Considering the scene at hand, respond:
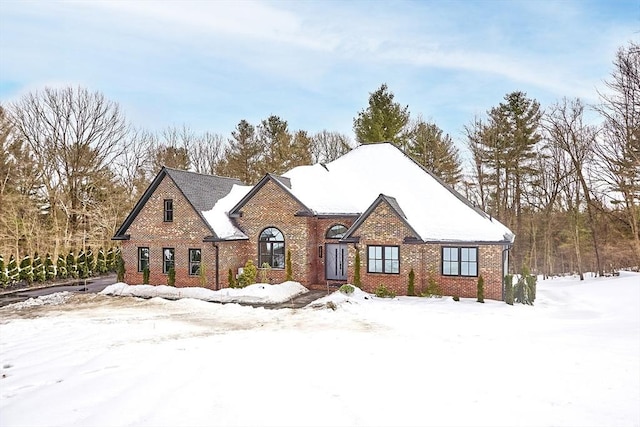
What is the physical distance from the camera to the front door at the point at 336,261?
20.3m

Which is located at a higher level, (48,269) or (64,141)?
(64,141)

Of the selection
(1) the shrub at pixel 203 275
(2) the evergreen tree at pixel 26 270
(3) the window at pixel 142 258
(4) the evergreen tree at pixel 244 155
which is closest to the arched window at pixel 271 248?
(1) the shrub at pixel 203 275

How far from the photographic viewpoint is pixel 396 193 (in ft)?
66.4

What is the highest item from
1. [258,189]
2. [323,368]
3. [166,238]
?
[258,189]

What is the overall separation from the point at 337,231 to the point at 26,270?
633 inches

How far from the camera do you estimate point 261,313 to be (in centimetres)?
1491

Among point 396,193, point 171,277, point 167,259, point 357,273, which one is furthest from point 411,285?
point 167,259

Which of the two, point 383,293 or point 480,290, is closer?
point 480,290

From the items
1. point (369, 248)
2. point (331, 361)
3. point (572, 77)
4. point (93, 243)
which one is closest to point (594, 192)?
point (572, 77)

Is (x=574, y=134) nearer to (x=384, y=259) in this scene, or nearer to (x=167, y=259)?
(x=384, y=259)

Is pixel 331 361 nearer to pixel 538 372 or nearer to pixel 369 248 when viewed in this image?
pixel 538 372

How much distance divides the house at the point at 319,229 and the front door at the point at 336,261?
47 mm

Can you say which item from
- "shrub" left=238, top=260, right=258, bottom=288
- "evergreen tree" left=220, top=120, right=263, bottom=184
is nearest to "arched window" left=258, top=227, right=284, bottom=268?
"shrub" left=238, top=260, right=258, bottom=288

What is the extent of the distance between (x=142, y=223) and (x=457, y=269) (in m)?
14.8
